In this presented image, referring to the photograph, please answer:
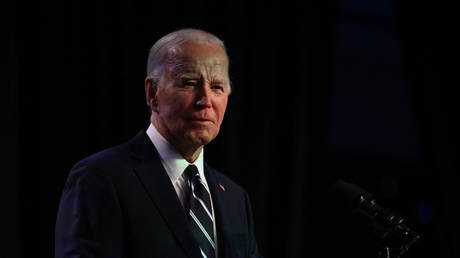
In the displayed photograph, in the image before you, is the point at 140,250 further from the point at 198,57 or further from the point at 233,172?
the point at 233,172

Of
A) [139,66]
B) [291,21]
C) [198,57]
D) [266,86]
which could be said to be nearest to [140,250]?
[198,57]

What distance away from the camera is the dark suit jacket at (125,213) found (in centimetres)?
176

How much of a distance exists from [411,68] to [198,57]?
7.26 ft

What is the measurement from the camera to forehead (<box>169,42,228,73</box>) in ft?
6.56

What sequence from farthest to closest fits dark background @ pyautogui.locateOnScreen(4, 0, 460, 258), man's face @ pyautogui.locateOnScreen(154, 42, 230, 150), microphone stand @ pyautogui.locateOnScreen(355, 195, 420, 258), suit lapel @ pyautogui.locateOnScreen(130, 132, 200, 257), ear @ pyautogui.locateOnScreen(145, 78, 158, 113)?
dark background @ pyautogui.locateOnScreen(4, 0, 460, 258) < ear @ pyautogui.locateOnScreen(145, 78, 158, 113) < man's face @ pyautogui.locateOnScreen(154, 42, 230, 150) < suit lapel @ pyautogui.locateOnScreen(130, 132, 200, 257) < microphone stand @ pyautogui.locateOnScreen(355, 195, 420, 258)

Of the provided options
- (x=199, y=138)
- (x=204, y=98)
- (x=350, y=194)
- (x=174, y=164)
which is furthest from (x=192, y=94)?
(x=350, y=194)

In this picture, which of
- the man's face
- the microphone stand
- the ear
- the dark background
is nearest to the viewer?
the microphone stand

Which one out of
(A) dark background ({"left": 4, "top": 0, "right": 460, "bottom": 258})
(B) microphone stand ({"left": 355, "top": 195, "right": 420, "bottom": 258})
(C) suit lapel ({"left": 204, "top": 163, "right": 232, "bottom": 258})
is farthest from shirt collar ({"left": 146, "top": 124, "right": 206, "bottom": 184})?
(A) dark background ({"left": 4, "top": 0, "right": 460, "bottom": 258})

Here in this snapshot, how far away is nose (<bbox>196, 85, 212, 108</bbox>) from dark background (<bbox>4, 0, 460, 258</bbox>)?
1.08m

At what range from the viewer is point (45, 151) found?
2.81m

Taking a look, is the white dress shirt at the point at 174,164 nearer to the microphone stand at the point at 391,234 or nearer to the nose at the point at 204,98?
the nose at the point at 204,98

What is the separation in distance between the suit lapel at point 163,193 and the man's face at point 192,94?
0.11 m

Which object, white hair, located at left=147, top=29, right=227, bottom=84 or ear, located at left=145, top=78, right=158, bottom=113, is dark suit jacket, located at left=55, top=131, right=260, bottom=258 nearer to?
ear, located at left=145, top=78, right=158, bottom=113

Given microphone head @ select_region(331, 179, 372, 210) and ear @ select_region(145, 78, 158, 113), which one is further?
ear @ select_region(145, 78, 158, 113)
